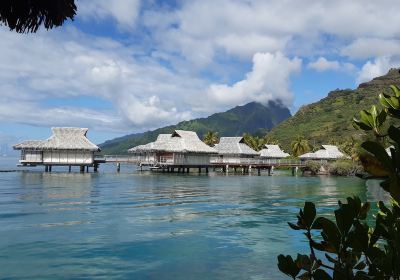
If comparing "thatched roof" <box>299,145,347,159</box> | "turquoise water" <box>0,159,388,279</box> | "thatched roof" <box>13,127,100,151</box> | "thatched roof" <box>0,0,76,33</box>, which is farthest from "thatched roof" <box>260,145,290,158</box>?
"thatched roof" <box>0,0,76,33</box>

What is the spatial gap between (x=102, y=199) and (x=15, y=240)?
39.5ft

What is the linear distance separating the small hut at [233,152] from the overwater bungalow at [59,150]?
20581mm

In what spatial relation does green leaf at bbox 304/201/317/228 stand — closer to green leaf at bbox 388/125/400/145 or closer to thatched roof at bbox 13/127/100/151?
green leaf at bbox 388/125/400/145

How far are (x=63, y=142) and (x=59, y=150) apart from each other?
1.18 m

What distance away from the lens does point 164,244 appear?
1348 cm

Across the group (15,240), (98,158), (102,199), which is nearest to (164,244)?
(15,240)

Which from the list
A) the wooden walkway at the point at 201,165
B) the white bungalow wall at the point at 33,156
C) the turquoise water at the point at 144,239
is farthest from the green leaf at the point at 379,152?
the white bungalow wall at the point at 33,156

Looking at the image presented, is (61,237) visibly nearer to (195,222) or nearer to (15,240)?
(15,240)

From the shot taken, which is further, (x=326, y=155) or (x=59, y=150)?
(x=326, y=155)

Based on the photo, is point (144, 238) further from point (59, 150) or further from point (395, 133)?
point (59, 150)

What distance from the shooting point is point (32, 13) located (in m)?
6.62

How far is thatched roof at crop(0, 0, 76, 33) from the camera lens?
21.4 ft

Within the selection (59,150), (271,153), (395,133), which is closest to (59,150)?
(59,150)

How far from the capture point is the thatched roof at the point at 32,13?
21.4 ft
